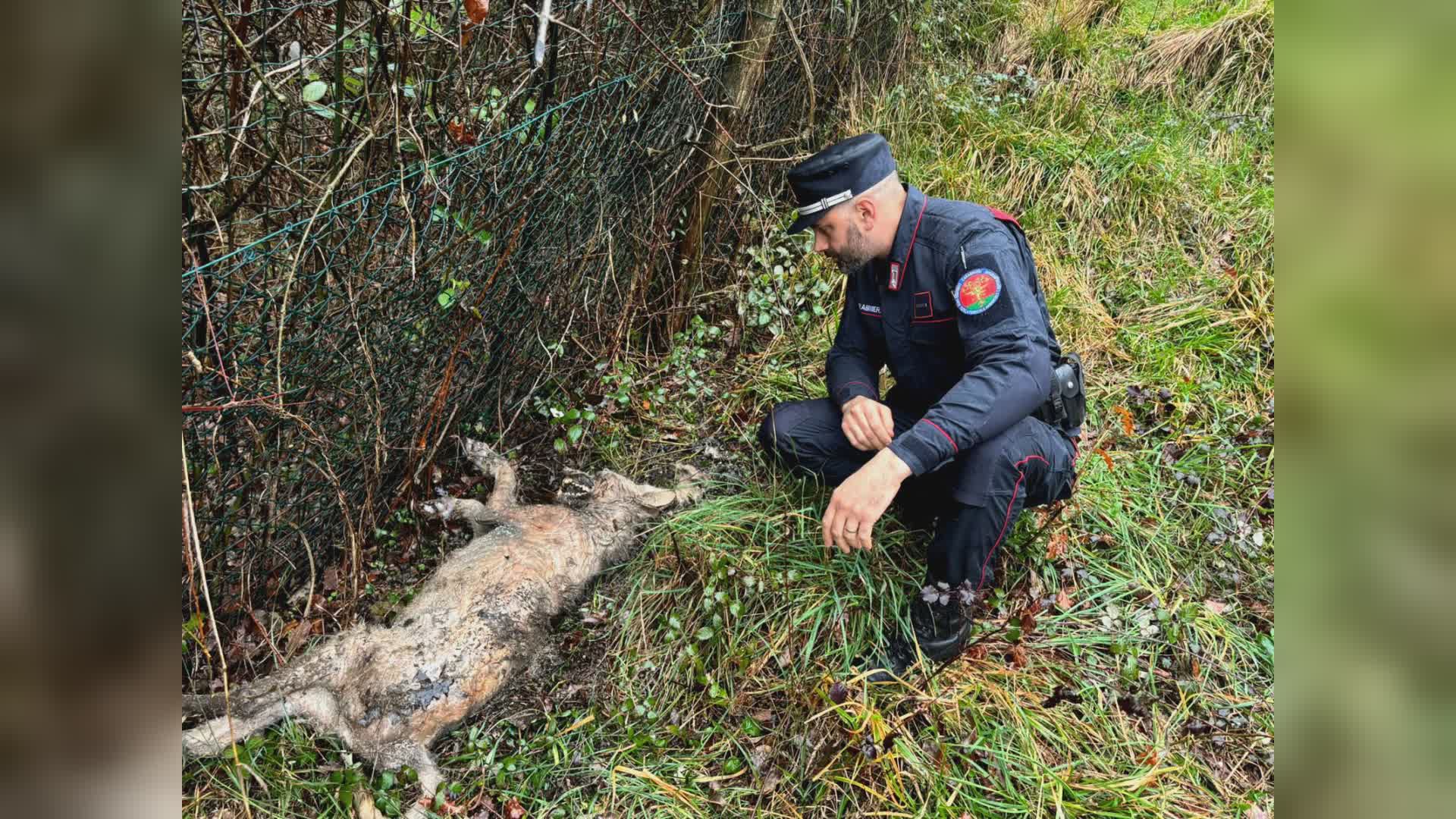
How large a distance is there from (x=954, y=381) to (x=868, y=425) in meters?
0.35

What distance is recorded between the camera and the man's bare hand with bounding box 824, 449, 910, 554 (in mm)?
2297

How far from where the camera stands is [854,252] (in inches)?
109

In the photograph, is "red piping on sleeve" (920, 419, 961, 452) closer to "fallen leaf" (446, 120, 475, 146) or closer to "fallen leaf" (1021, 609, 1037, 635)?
"fallen leaf" (1021, 609, 1037, 635)

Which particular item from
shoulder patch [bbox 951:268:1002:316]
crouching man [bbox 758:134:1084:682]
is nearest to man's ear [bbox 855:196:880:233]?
crouching man [bbox 758:134:1084:682]

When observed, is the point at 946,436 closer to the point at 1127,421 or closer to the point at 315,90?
the point at 1127,421

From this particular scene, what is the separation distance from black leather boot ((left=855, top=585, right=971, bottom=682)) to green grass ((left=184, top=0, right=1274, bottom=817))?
0.06m

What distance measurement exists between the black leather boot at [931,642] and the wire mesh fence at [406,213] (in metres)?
1.72

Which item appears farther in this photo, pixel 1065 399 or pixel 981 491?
pixel 1065 399

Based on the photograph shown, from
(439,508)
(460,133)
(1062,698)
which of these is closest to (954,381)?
(1062,698)
